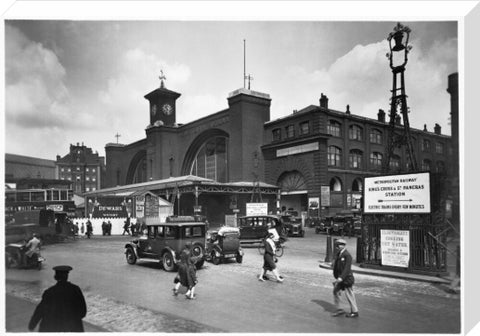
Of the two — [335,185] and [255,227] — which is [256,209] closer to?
[255,227]

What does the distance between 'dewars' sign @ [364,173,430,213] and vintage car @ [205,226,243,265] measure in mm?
5344

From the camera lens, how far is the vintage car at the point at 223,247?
1505cm

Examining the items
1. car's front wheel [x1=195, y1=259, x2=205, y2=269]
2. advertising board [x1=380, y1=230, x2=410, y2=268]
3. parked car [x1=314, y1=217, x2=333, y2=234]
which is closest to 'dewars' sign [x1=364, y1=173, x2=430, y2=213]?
advertising board [x1=380, y1=230, x2=410, y2=268]

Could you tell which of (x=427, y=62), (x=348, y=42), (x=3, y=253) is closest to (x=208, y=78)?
(x=348, y=42)

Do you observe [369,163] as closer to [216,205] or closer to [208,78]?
[216,205]

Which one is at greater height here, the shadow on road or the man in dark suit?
the man in dark suit

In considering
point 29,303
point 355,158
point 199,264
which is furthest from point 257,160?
point 29,303

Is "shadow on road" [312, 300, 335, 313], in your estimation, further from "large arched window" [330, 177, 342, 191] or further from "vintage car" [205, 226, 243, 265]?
"large arched window" [330, 177, 342, 191]

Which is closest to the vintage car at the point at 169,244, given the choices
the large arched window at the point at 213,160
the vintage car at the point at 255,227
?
the vintage car at the point at 255,227

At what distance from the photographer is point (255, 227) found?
2227 centimetres

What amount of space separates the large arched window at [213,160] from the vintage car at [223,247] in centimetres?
2617

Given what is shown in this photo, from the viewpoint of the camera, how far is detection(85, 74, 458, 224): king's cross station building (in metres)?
29.1

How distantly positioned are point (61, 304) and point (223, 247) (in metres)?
8.68

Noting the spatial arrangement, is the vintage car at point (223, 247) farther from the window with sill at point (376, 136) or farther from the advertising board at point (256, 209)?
the window with sill at point (376, 136)
